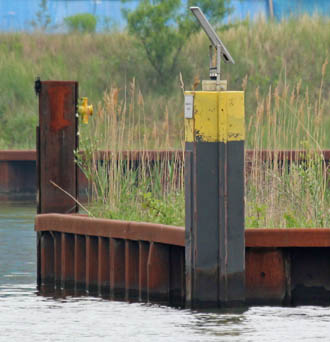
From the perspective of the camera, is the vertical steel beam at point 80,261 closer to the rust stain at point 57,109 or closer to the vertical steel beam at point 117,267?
the vertical steel beam at point 117,267

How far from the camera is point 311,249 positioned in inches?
518

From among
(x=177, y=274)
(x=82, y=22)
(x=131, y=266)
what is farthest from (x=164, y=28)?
(x=177, y=274)

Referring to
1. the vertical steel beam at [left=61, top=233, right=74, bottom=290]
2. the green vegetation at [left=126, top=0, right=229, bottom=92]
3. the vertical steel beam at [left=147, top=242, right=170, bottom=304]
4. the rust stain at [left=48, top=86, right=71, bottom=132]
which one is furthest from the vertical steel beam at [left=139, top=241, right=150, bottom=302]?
the green vegetation at [left=126, top=0, right=229, bottom=92]

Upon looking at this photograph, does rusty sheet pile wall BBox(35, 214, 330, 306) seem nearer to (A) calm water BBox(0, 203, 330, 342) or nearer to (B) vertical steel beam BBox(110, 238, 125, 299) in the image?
(B) vertical steel beam BBox(110, 238, 125, 299)

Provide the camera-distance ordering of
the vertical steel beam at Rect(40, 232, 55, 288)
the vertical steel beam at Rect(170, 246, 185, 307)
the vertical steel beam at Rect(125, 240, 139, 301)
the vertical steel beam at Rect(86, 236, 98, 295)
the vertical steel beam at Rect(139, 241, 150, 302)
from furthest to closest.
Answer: the vertical steel beam at Rect(40, 232, 55, 288)
the vertical steel beam at Rect(86, 236, 98, 295)
the vertical steel beam at Rect(125, 240, 139, 301)
the vertical steel beam at Rect(139, 241, 150, 302)
the vertical steel beam at Rect(170, 246, 185, 307)

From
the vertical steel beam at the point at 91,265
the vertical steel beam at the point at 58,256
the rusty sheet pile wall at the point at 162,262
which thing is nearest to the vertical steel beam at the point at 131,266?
the rusty sheet pile wall at the point at 162,262

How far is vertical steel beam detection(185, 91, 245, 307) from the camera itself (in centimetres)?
1241

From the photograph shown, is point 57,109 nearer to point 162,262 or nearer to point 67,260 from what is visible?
point 67,260

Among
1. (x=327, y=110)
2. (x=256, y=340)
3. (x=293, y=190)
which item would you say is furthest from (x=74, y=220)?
(x=327, y=110)

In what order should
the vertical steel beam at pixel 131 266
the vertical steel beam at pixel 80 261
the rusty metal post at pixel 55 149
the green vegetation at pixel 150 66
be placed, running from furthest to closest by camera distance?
the green vegetation at pixel 150 66 → the rusty metal post at pixel 55 149 → the vertical steel beam at pixel 80 261 → the vertical steel beam at pixel 131 266

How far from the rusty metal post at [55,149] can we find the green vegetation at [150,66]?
61.3ft

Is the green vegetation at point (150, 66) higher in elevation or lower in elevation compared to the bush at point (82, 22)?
lower

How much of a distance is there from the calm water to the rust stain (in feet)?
6.36

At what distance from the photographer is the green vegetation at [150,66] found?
35469 millimetres
